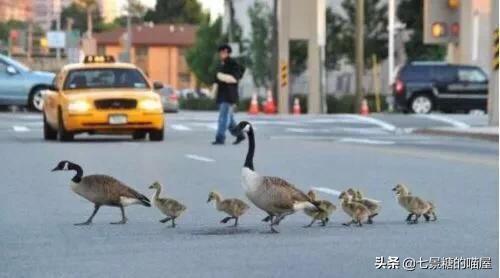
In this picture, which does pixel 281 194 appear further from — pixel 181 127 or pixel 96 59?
pixel 181 127

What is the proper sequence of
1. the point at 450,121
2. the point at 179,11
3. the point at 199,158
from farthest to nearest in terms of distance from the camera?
the point at 179,11, the point at 450,121, the point at 199,158

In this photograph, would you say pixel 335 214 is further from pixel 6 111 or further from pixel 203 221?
pixel 6 111

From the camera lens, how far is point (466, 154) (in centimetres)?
2512

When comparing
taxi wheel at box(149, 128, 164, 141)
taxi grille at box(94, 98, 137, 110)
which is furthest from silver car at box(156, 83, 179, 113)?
taxi grille at box(94, 98, 137, 110)

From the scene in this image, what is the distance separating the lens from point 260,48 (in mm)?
79188

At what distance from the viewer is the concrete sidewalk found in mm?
31391

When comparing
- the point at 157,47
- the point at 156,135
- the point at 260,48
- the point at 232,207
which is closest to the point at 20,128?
the point at 156,135

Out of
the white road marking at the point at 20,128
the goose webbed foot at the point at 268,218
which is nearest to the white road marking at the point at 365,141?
the white road marking at the point at 20,128

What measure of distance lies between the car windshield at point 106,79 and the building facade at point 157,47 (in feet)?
407

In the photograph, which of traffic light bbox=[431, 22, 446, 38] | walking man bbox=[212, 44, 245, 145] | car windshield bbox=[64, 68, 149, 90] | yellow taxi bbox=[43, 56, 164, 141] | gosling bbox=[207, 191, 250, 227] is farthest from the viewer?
traffic light bbox=[431, 22, 446, 38]

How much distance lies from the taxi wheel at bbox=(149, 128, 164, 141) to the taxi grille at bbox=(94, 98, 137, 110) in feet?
2.44

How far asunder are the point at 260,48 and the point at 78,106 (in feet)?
168

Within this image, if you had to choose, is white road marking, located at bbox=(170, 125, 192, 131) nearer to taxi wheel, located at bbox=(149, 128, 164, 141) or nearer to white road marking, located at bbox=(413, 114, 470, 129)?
taxi wheel, located at bbox=(149, 128, 164, 141)

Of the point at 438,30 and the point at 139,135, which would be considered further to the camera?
the point at 438,30
